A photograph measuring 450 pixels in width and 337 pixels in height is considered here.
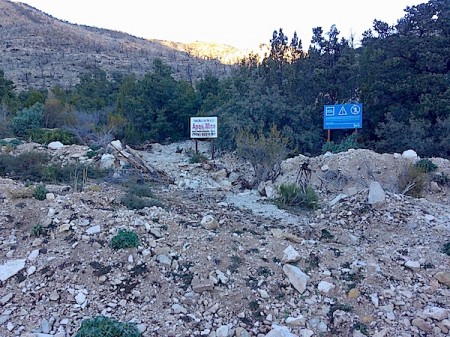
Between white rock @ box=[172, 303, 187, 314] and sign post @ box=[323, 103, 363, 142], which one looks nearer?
white rock @ box=[172, 303, 187, 314]

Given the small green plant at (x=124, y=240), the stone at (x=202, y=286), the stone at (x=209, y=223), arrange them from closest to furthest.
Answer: the stone at (x=202, y=286), the small green plant at (x=124, y=240), the stone at (x=209, y=223)

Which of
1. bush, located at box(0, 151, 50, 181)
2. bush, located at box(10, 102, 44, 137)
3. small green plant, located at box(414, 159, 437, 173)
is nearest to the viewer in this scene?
bush, located at box(0, 151, 50, 181)

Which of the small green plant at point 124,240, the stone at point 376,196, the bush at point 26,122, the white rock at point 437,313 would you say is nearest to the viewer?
the white rock at point 437,313

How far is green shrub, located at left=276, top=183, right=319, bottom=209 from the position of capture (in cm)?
1064

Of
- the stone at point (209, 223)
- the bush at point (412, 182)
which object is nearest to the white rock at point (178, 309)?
the stone at point (209, 223)

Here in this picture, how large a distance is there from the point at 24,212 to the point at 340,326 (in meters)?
5.06

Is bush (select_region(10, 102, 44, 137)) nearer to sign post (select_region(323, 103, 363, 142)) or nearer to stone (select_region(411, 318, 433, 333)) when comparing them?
sign post (select_region(323, 103, 363, 142))

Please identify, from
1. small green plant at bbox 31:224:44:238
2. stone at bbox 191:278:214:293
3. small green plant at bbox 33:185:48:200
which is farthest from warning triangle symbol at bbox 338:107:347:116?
small green plant at bbox 31:224:44:238

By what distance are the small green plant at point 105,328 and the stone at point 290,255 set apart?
2411 mm

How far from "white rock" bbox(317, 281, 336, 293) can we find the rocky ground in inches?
0.5

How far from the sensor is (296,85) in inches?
823

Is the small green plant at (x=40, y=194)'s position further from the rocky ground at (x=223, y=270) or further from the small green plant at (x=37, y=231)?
the small green plant at (x=37, y=231)

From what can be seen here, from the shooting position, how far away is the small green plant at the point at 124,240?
21.5ft

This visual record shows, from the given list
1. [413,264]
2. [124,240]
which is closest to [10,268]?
[124,240]
